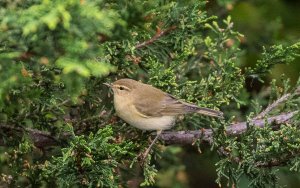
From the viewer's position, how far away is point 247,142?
4.15m

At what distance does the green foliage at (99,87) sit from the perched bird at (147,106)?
2.9 inches

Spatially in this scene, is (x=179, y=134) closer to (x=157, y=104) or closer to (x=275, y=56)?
(x=157, y=104)

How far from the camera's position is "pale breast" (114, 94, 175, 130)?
452cm

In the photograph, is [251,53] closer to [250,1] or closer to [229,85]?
[250,1]

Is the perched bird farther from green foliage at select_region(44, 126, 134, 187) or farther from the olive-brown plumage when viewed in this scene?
green foliage at select_region(44, 126, 134, 187)

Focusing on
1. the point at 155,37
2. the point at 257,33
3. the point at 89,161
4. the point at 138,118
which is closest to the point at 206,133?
the point at 138,118

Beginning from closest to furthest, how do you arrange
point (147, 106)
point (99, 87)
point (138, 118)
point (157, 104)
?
1. point (99, 87)
2. point (138, 118)
3. point (157, 104)
4. point (147, 106)

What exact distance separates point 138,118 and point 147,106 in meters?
0.34

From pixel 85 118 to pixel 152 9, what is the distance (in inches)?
39.8

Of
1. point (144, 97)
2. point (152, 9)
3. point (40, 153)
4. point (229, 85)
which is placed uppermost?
point (152, 9)

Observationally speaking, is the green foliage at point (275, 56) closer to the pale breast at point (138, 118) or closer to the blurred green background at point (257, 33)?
the pale breast at point (138, 118)

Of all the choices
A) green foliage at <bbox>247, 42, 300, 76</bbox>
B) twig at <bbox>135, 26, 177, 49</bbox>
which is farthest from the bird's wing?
green foliage at <bbox>247, 42, 300, 76</bbox>

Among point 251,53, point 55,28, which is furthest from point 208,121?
point 55,28

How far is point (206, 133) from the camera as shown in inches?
171
